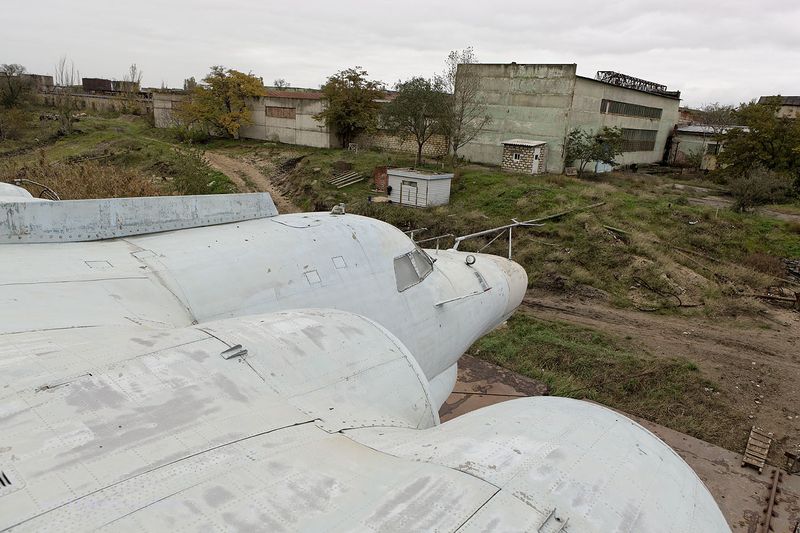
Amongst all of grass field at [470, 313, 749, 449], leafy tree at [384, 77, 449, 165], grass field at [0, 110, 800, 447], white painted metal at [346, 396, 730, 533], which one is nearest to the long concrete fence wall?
grass field at [0, 110, 800, 447]

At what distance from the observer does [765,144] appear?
3650 centimetres

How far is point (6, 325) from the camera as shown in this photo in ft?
15.8

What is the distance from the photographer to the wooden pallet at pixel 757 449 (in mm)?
11867

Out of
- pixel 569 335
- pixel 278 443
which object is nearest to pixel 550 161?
pixel 569 335

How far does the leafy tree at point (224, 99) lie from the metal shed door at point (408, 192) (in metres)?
28.1

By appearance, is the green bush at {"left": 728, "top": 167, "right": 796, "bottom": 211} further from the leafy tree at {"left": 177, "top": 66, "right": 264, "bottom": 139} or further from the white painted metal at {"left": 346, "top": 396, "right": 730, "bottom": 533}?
the leafy tree at {"left": 177, "top": 66, "right": 264, "bottom": 139}

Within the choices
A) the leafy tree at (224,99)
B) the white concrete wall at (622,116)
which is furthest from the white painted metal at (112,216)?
the leafy tree at (224,99)

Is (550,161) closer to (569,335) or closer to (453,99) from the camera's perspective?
(453,99)

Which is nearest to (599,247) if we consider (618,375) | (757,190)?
(618,375)

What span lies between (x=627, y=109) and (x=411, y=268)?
43007 millimetres

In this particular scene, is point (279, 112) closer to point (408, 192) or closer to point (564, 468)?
point (408, 192)

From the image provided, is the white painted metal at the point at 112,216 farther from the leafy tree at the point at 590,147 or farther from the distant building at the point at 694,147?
the distant building at the point at 694,147

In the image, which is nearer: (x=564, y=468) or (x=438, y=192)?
(x=564, y=468)

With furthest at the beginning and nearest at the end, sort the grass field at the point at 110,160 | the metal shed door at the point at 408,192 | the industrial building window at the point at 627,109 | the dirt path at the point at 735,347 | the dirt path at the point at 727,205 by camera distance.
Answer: the industrial building window at the point at 627,109 < the metal shed door at the point at 408,192 < the dirt path at the point at 727,205 < the grass field at the point at 110,160 < the dirt path at the point at 735,347
